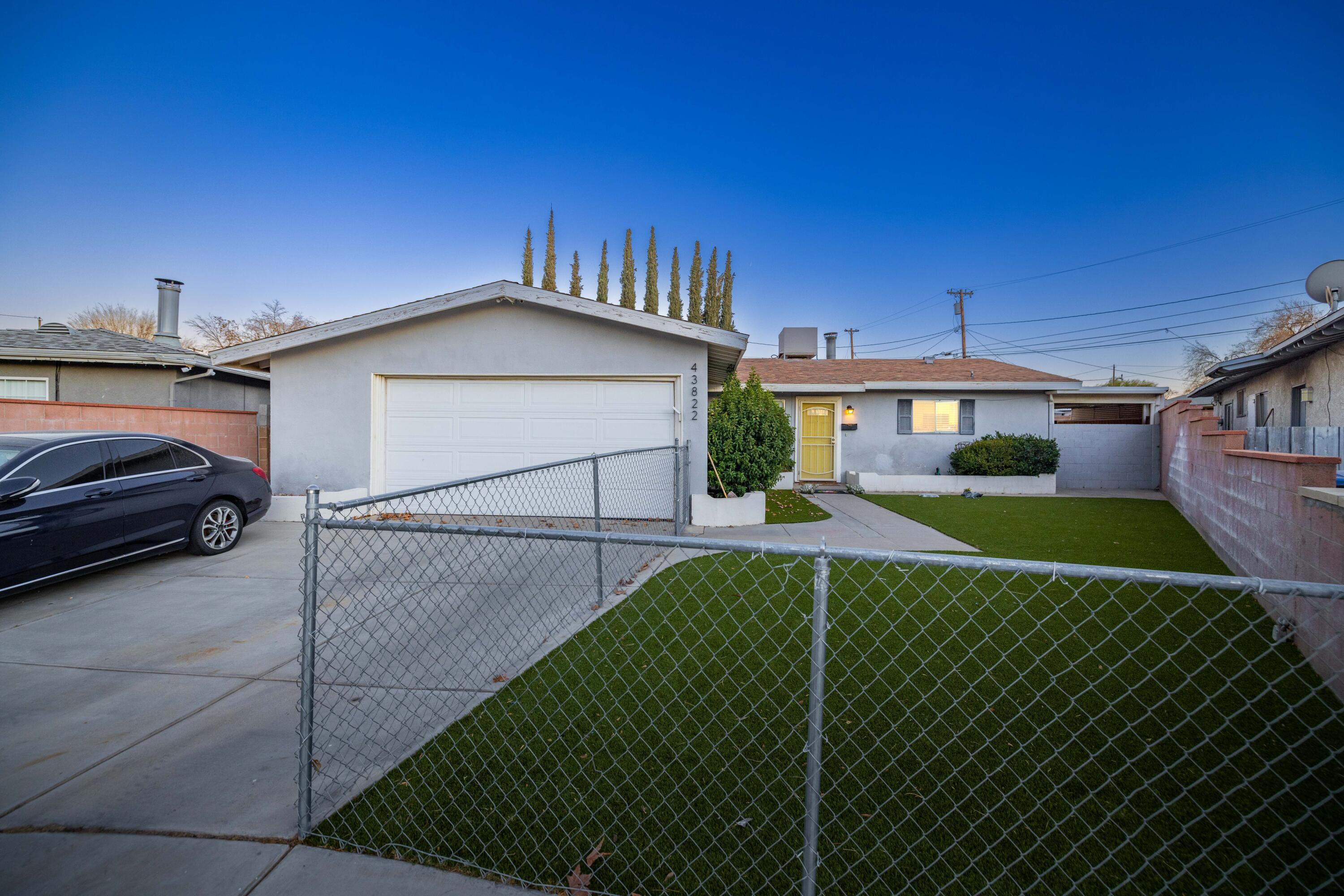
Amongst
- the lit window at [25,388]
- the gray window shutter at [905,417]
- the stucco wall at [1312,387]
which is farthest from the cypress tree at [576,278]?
the stucco wall at [1312,387]

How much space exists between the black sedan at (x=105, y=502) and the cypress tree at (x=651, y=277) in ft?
103

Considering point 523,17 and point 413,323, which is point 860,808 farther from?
point 523,17

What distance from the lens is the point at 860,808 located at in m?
2.37

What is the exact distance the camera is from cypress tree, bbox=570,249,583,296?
3628cm

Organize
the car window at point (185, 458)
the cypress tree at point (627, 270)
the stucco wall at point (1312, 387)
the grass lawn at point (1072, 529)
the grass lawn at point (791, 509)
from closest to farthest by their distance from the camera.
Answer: the car window at point (185, 458)
the grass lawn at point (1072, 529)
the stucco wall at point (1312, 387)
the grass lawn at point (791, 509)
the cypress tree at point (627, 270)

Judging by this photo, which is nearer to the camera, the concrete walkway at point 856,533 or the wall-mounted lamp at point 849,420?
the concrete walkway at point 856,533

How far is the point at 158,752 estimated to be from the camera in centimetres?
281

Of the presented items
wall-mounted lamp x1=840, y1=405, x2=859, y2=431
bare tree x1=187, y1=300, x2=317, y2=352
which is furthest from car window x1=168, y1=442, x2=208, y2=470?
bare tree x1=187, y1=300, x2=317, y2=352

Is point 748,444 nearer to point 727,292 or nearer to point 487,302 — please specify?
point 487,302

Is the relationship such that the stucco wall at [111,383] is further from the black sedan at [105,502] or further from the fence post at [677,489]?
the fence post at [677,489]

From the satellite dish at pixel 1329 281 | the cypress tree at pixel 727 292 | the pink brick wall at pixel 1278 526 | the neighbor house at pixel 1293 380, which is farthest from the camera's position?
the cypress tree at pixel 727 292

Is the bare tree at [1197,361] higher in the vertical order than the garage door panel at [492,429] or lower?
higher

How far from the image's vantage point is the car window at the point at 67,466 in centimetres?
506

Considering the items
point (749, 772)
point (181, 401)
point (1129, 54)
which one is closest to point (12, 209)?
point (181, 401)
